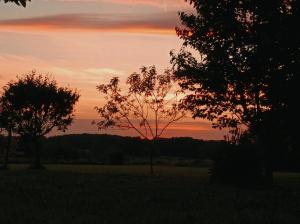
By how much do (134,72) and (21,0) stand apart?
197ft

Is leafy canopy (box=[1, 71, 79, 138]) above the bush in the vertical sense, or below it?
above

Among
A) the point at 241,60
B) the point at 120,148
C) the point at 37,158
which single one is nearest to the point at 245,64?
the point at 241,60

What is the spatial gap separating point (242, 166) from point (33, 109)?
50100mm

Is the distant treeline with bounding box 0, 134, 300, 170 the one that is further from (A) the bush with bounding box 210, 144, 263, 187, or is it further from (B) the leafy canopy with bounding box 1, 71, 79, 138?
(A) the bush with bounding box 210, 144, 263, 187

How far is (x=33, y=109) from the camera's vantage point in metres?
81.9

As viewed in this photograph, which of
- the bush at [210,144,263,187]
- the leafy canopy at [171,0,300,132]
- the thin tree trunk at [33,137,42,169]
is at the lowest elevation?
the bush at [210,144,263,187]

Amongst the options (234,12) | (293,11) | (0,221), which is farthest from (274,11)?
(0,221)

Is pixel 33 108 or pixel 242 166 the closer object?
pixel 242 166

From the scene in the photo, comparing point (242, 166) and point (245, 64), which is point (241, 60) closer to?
point (245, 64)

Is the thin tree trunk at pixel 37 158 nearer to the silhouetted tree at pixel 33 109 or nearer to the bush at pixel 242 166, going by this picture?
the silhouetted tree at pixel 33 109

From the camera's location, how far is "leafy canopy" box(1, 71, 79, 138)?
3223 inches

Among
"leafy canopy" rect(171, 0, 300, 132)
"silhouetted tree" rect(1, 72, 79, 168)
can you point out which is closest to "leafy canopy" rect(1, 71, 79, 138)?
"silhouetted tree" rect(1, 72, 79, 168)

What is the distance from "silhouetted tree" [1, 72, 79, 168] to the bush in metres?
47.9

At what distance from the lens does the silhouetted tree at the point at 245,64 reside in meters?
35.9
